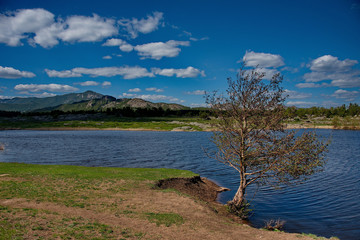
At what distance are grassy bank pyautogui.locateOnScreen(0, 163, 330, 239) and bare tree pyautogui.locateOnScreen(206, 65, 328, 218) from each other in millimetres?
5904

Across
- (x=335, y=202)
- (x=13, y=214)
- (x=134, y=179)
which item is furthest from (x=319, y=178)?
(x=13, y=214)

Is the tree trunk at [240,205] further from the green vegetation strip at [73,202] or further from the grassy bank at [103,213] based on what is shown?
the green vegetation strip at [73,202]

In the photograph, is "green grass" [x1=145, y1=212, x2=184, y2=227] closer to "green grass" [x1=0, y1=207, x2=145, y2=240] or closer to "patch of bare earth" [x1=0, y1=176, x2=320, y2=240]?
"patch of bare earth" [x1=0, y1=176, x2=320, y2=240]

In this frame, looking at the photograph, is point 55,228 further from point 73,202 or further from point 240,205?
point 240,205

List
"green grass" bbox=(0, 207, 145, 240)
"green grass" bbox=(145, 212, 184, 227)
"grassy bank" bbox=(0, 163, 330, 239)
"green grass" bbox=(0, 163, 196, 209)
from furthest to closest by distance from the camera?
1. "green grass" bbox=(0, 163, 196, 209)
2. "green grass" bbox=(145, 212, 184, 227)
3. "grassy bank" bbox=(0, 163, 330, 239)
4. "green grass" bbox=(0, 207, 145, 240)

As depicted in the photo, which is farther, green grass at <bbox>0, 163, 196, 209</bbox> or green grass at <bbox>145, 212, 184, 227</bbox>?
green grass at <bbox>0, 163, 196, 209</bbox>

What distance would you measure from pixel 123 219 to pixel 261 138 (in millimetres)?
13619

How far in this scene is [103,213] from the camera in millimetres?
17859

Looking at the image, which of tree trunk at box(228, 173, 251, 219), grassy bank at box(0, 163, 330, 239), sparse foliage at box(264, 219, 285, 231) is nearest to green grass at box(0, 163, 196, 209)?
grassy bank at box(0, 163, 330, 239)

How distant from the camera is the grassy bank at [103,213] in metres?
14.4

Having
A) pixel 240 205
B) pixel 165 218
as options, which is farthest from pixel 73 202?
pixel 240 205

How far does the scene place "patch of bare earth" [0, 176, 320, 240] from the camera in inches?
570

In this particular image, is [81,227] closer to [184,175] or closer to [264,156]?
[264,156]

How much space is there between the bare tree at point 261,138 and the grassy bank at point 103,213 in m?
5.90
